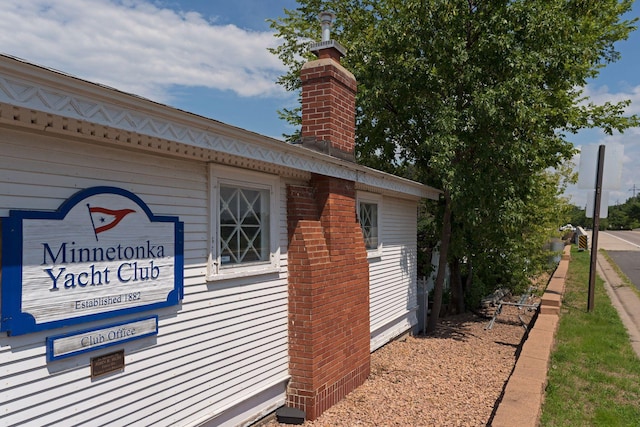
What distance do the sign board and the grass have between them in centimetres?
414

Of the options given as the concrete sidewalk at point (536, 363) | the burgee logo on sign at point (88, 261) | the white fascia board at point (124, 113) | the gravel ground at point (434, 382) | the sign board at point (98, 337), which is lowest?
the gravel ground at point (434, 382)

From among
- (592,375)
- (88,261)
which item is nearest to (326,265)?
(88,261)

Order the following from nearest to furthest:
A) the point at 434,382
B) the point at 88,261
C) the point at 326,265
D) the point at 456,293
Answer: the point at 88,261 < the point at 326,265 < the point at 434,382 < the point at 456,293

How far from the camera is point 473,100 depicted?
8.57 metres

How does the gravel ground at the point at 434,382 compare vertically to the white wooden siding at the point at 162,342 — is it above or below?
below

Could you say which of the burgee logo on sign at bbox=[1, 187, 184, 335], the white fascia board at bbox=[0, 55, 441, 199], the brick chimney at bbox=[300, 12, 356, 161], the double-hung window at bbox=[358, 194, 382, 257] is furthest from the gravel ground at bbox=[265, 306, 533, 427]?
the brick chimney at bbox=[300, 12, 356, 161]

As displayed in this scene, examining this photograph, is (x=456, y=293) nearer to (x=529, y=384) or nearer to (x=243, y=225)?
(x=529, y=384)

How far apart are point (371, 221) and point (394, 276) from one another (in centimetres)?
162

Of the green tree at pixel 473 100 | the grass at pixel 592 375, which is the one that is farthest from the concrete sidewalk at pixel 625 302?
the green tree at pixel 473 100

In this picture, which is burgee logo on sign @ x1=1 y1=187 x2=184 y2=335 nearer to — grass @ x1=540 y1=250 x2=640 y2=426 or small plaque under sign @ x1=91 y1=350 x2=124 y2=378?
small plaque under sign @ x1=91 y1=350 x2=124 y2=378

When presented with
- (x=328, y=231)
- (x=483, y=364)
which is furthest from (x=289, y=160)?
(x=483, y=364)

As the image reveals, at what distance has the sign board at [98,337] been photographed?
9.72 feet

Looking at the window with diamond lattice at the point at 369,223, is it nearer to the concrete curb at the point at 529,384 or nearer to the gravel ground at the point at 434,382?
the gravel ground at the point at 434,382

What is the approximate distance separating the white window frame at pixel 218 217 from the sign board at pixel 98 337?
772mm
